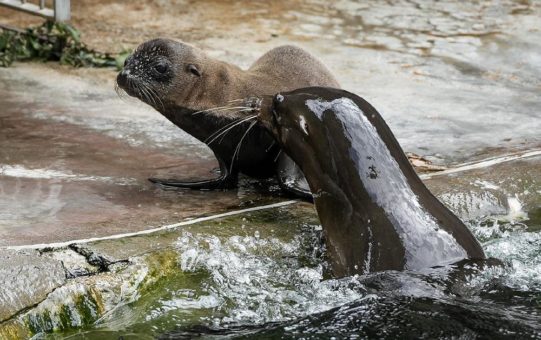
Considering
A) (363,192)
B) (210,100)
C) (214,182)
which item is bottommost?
(214,182)

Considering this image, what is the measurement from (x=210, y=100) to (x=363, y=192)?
5.07 ft

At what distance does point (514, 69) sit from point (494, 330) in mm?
5598

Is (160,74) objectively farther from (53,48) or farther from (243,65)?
(53,48)

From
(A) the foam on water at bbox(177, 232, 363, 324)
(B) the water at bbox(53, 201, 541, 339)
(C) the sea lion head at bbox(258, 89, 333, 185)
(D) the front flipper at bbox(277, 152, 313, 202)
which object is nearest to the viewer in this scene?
(B) the water at bbox(53, 201, 541, 339)

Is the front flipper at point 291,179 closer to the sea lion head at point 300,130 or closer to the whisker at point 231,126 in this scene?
the whisker at point 231,126

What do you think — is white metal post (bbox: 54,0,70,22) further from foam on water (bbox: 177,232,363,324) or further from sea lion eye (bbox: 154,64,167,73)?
foam on water (bbox: 177,232,363,324)

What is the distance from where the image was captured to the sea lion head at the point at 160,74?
20.7 ft

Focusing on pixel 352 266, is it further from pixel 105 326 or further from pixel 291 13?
pixel 291 13

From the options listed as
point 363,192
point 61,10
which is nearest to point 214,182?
point 363,192

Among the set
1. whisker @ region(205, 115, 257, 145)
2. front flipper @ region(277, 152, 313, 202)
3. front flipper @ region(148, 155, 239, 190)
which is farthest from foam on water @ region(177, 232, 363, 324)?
front flipper @ region(148, 155, 239, 190)

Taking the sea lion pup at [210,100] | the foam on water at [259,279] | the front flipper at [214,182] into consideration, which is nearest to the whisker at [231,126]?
the sea lion pup at [210,100]

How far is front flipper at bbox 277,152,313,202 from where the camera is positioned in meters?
5.99

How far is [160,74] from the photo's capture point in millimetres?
6309

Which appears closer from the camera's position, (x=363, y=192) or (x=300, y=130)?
(x=363, y=192)
